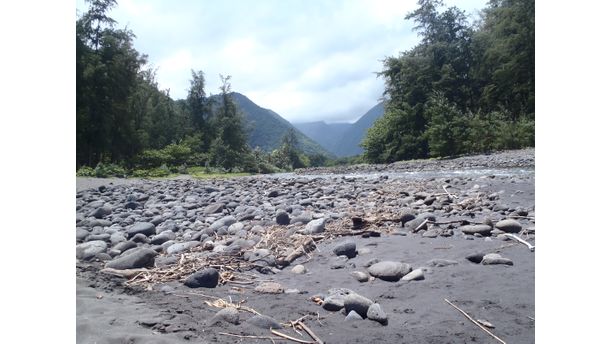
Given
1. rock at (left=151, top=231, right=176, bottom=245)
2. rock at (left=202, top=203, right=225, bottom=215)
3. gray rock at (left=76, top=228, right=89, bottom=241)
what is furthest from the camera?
rock at (left=202, top=203, right=225, bottom=215)

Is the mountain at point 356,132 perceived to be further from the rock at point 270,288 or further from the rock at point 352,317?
the rock at point 352,317

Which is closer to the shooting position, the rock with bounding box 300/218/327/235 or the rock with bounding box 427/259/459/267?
the rock with bounding box 427/259/459/267

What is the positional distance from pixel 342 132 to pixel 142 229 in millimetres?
1522

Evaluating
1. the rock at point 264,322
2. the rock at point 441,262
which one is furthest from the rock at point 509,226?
the rock at point 264,322

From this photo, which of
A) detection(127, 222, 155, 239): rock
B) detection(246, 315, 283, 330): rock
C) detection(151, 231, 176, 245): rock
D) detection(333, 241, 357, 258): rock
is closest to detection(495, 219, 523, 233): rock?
detection(333, 241, 357, 258): rock

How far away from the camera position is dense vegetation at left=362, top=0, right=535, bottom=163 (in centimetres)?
217

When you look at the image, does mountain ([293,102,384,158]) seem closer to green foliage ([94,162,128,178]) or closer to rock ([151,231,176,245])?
rock ([151,231,176,245])

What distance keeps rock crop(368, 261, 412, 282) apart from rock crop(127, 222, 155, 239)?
1501 millimetres

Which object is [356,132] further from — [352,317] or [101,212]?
[101,212]

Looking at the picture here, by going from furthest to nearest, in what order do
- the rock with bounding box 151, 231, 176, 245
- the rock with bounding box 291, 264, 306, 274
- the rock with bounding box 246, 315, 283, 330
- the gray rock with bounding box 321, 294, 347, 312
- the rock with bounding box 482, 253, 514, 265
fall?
the rock with bounding box 151, 231, 176, 245, the rock with bounding box 291, 264, 306, 274, the rock with bounding box 482, 253, 514, 265, the gray rock with bounding box 321, 294, 347, 312, the rock with bounding box 246, 315, 283, 330

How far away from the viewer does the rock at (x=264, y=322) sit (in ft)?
4.93

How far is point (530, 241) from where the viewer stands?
2.23 m
